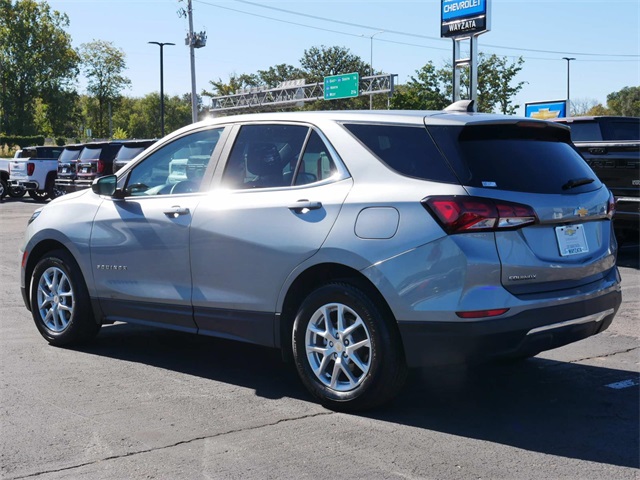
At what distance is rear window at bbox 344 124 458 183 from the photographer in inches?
180

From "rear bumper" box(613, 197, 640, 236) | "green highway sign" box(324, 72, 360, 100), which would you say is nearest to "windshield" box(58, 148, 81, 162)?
"rear bumper" box(613, 197, 640, 236)

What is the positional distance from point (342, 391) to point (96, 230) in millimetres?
2513

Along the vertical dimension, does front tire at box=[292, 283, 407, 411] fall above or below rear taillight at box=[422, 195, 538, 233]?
below

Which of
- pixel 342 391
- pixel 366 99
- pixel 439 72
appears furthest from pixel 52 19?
pixel 342 391

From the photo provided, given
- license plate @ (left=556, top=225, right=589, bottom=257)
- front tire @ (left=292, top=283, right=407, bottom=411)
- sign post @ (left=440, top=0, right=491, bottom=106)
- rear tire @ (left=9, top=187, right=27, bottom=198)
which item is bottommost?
front tire @ (left=292, top=283, right=407, bottom=411)

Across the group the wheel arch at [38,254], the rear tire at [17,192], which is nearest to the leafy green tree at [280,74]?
the rear tire at [17,192]

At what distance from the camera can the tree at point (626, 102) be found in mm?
81787

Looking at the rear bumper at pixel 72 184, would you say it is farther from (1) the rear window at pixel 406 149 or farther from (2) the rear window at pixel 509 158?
(2) the rear window at pixel 509 158

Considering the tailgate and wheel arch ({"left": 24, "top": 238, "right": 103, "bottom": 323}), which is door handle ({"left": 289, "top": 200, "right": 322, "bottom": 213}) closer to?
the tailgate

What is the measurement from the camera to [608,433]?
444cm

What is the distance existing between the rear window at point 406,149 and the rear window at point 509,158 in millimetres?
61

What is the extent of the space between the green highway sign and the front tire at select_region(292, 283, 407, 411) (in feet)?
174

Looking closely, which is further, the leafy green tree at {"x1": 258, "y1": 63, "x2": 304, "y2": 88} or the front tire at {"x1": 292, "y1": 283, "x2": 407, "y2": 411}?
the leafy green tree at {"x1": 258, "y1": 63, "x2": 304, "y2": 88}

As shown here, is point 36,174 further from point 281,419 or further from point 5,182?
point 281,419
